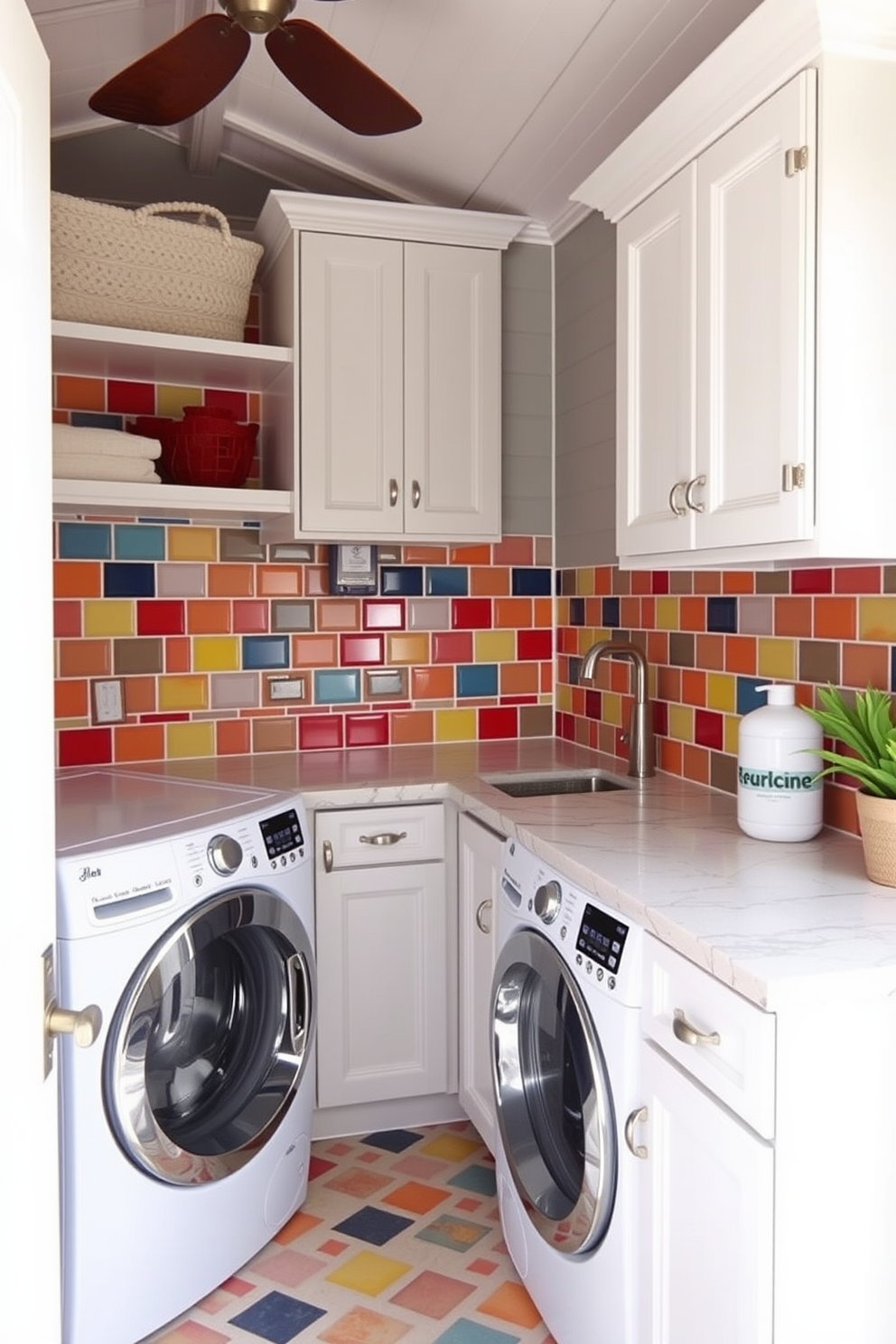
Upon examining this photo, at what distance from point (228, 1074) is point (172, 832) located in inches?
22.0

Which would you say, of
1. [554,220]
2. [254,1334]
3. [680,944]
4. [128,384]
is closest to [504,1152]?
[254,1334]

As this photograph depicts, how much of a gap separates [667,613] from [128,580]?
1.44m

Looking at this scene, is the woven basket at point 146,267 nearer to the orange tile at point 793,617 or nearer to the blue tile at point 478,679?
the blue tile at point 478,679

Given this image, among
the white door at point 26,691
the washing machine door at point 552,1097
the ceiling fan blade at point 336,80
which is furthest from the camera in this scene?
the ceiling fan blade at point 336,80

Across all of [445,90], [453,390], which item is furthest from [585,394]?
[445,90]

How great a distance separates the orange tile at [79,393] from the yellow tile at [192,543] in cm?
38

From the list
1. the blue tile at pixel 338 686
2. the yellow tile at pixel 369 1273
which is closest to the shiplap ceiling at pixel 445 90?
the blue tile at pixel 338 686

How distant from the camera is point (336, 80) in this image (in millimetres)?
1864

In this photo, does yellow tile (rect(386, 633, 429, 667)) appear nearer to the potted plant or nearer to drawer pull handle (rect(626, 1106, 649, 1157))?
the potted plant

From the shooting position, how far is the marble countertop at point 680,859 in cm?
127

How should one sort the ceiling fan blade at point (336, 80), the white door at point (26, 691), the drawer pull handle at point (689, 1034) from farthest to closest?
the ceiling fan blade at point (336, 80) < the drawer pull handle at point (689, 1034) < the white door at point (26, 691)

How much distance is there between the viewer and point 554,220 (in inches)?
120

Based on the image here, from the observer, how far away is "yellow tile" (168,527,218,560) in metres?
2.91

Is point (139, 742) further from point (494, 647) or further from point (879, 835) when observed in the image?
point (879, 835)
